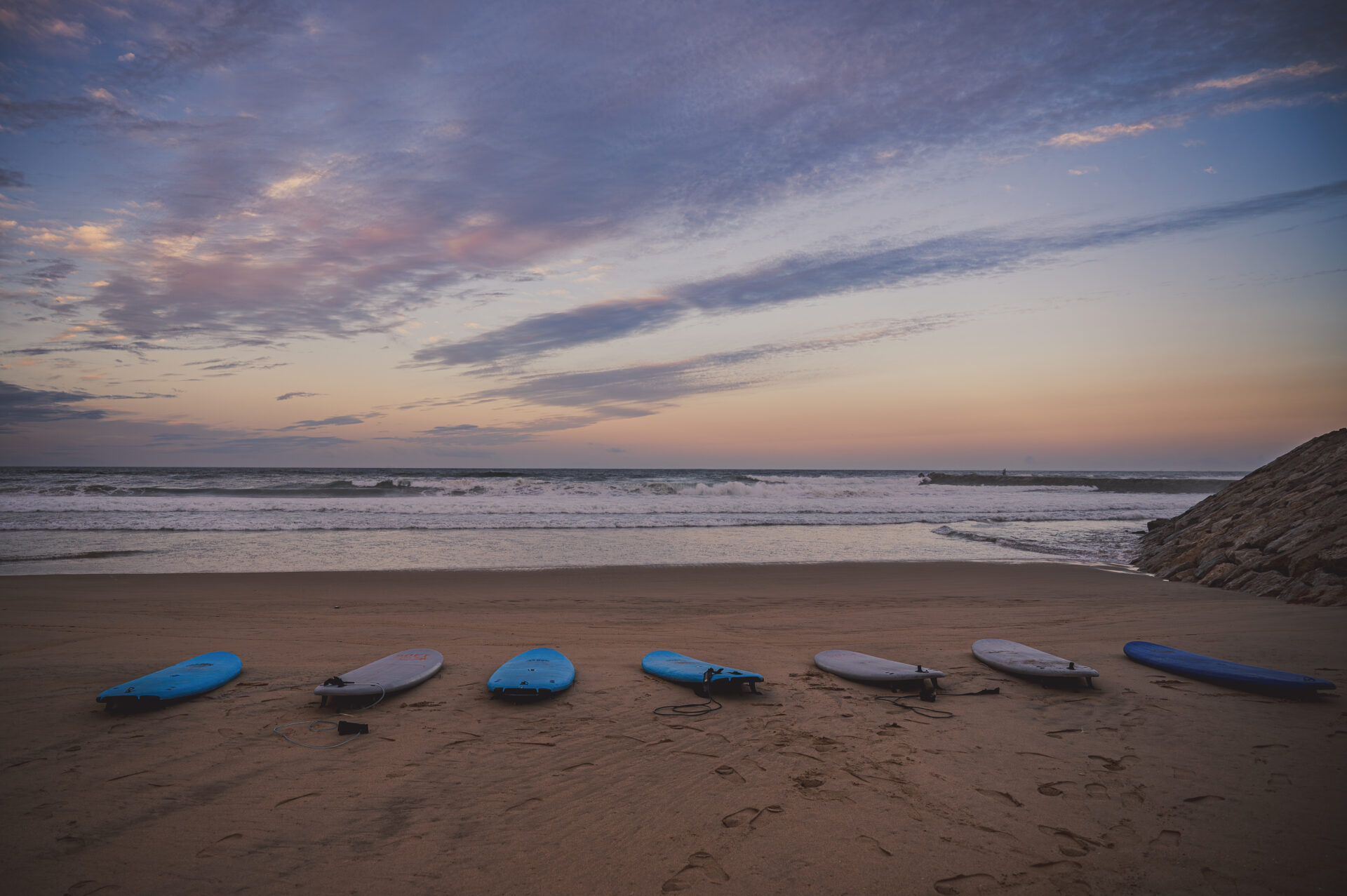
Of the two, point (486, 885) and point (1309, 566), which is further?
point (1309, 566)

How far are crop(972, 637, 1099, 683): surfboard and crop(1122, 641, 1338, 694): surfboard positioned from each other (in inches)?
24.6

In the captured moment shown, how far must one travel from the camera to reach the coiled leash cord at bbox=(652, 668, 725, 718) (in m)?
4.27

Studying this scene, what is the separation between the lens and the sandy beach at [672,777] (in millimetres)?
2547

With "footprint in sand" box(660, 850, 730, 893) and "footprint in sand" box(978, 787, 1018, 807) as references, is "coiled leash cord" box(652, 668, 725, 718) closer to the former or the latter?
"footprint in sand" box(660, 850, 730, 893)

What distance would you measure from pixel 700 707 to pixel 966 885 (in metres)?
2.20

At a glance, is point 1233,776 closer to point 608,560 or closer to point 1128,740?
point 1128,740

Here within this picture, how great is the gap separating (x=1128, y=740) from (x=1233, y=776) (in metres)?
0.52

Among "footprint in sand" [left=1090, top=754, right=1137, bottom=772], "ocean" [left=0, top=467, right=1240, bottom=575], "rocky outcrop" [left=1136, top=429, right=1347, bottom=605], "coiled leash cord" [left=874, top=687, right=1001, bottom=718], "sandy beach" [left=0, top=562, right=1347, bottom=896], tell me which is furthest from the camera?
"ocean" [left=0, top=467, right=1240, bottom=575]

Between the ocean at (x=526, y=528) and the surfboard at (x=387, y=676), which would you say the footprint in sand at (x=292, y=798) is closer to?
the surfboard at (x=387, y=676)

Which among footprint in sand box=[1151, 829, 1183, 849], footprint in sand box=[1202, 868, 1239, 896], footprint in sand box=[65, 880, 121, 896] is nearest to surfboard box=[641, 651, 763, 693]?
footprint in sand box=[1151, 829, 1183, 849]

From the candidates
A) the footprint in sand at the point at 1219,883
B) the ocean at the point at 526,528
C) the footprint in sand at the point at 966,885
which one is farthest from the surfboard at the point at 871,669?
the ocean at the point at 526,528

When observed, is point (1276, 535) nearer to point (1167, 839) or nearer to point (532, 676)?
point (1167, 839)

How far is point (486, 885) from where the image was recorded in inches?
96.3

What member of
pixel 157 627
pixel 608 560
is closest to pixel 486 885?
pixel 157 627
